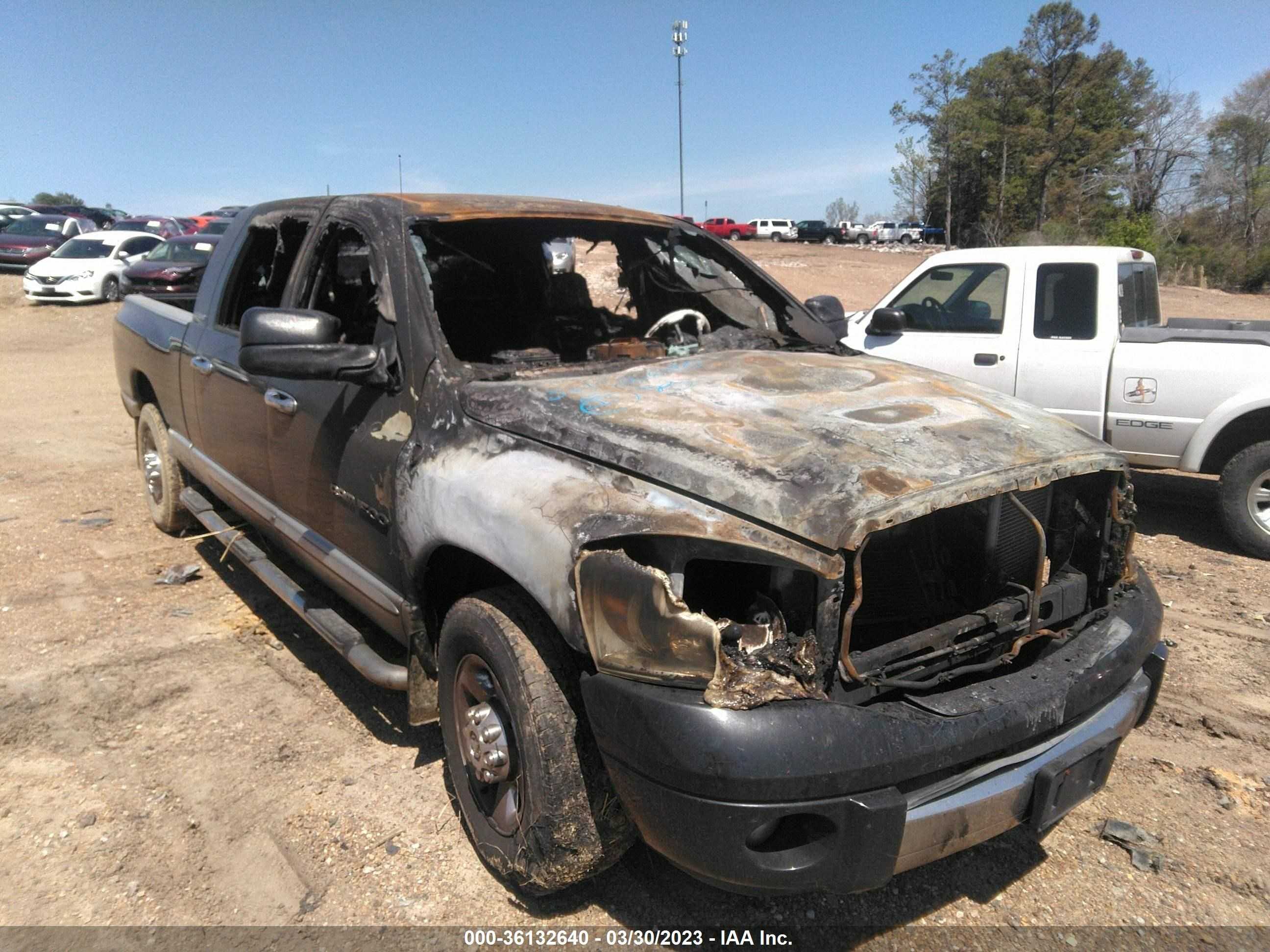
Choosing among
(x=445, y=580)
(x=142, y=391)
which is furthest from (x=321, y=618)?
(x=142, y=391)

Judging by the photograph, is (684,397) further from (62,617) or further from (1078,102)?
(1078,102)

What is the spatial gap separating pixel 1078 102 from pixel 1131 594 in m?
48.4

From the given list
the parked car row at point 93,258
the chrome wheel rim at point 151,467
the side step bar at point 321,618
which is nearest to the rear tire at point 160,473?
the chrome wheel rim at point 151,467

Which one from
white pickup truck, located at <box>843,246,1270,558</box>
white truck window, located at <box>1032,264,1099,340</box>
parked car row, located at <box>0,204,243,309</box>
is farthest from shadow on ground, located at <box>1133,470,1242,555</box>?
parked car row, located at <box>0,204,243,309</box>

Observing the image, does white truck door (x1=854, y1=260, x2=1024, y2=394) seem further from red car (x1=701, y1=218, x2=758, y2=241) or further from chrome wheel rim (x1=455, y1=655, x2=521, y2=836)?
red car (x1=701, y1=218, x2=758, y2=241)

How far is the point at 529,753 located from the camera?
2.22m

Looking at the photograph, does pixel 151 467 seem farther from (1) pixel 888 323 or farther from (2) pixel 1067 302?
(2) pixel 1067 302

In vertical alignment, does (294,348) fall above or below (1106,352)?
above

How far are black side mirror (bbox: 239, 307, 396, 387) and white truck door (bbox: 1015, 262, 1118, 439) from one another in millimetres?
4819

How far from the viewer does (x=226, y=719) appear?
3.48 m

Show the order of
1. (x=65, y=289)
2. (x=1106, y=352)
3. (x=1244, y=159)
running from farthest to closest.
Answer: (x=1244, y=159)
(x=65, y=289)
(x=1106, y=352)

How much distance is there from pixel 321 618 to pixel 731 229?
1944 inches

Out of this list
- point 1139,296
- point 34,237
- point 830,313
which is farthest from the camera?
point 34,237

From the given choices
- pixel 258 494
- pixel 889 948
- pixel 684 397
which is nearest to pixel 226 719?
pixel 258 494
